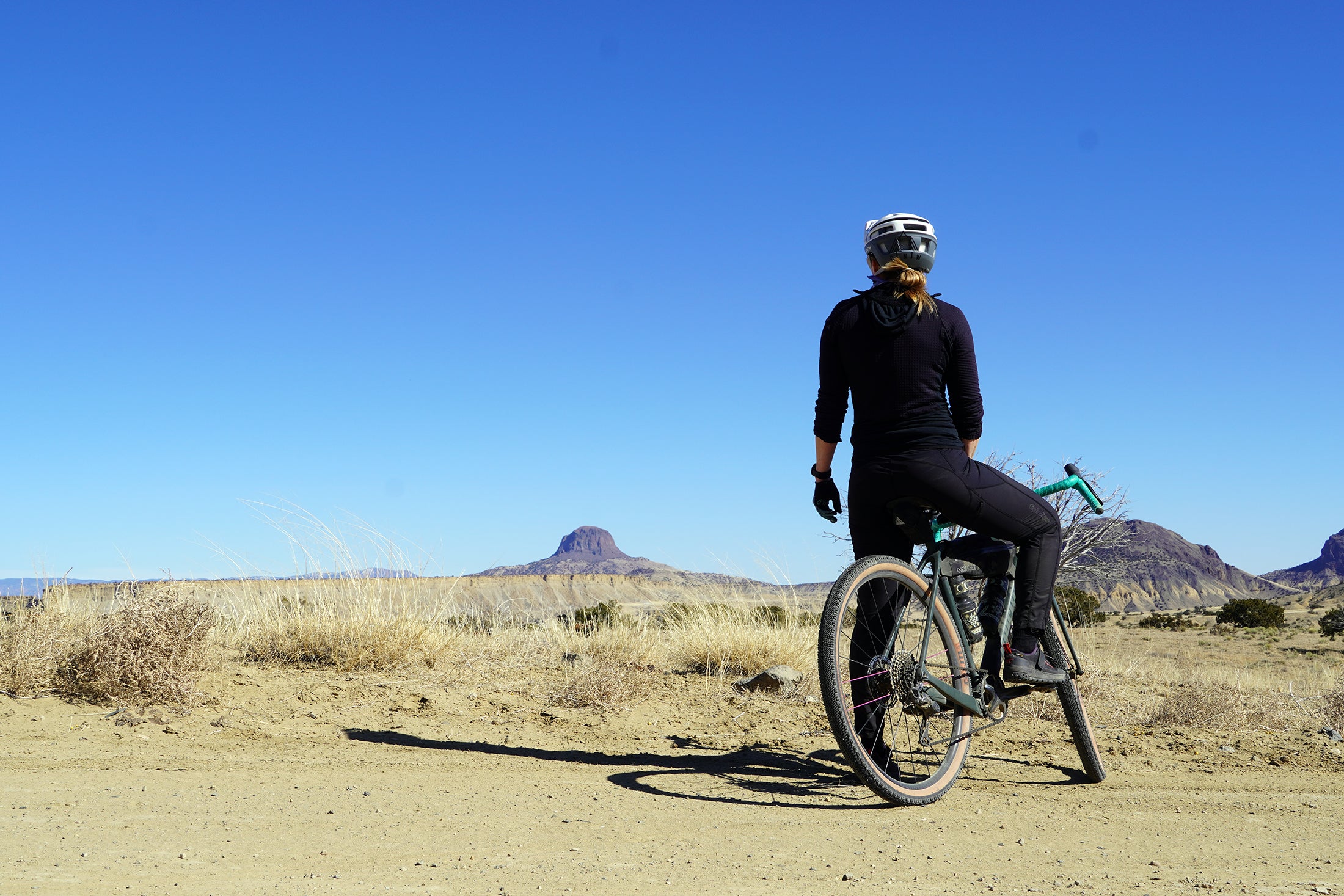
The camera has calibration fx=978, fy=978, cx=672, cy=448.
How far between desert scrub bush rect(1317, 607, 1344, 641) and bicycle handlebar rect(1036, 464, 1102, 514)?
107 ft

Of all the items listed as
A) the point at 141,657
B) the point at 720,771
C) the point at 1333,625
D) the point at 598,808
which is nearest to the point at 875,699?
the point at 720,771

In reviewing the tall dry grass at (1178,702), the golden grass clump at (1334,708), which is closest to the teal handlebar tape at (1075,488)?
the tall dry grass at (1178,702)

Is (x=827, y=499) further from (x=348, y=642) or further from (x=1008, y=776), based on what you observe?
(x=348, y=642)

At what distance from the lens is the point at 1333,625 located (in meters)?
31.2

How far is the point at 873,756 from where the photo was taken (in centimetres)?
411

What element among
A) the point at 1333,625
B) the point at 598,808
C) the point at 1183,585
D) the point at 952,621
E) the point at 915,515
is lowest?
the point at 598,808

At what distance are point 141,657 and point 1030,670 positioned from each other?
16.0 feet

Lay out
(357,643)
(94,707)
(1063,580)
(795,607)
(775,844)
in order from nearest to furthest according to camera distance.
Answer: (775,844) < (94,707) < (357,643) < (795,607) < (1063,580)

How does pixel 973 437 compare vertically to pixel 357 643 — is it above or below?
above

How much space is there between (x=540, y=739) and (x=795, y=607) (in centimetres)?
401

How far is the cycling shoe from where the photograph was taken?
4000 mm

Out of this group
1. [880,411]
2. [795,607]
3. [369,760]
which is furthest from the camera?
[795,607]

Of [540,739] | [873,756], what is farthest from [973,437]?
[540,739]

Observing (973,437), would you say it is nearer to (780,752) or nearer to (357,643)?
(780,752)
